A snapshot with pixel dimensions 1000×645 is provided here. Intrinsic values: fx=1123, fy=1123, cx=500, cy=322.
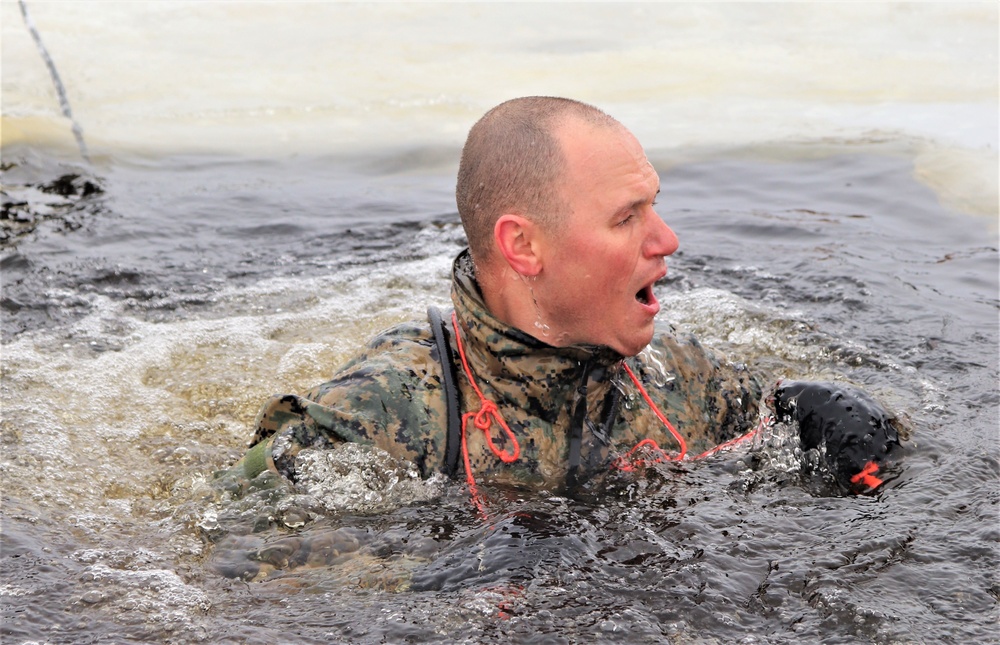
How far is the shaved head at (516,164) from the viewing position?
3.37m

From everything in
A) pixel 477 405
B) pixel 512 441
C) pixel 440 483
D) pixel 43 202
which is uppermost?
pixel 43 202

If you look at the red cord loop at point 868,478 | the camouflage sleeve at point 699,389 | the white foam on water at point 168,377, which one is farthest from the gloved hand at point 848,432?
the white foam on water at point 168,377

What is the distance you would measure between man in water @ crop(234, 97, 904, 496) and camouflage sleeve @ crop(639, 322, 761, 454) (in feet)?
0.68

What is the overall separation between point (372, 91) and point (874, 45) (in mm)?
5376

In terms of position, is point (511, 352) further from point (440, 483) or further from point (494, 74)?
point (494, 74)

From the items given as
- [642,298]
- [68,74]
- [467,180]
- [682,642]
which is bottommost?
[682,642]

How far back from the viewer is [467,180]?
3500 mm

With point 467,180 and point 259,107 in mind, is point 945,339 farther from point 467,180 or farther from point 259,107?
point 259,107

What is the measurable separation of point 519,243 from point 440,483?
79 cm

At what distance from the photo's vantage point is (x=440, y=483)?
3.51 m

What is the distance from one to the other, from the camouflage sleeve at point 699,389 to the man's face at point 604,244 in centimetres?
45

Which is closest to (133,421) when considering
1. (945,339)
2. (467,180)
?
(467,180)

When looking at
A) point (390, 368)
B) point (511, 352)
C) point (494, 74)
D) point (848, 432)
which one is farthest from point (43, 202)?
point (848, 432)

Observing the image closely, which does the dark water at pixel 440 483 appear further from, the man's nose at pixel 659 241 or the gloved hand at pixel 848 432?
the man's nose at pixel 659 241
